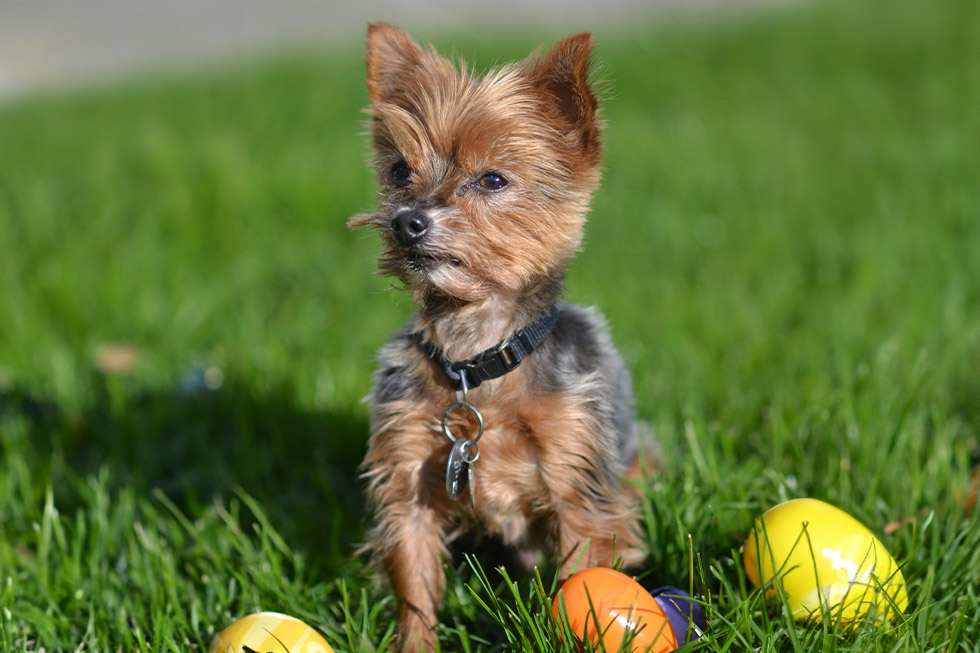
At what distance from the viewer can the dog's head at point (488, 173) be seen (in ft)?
8.99

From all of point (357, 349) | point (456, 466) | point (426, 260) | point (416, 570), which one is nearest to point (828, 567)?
point (456, 466)

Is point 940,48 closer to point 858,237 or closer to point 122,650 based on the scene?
point 858,237

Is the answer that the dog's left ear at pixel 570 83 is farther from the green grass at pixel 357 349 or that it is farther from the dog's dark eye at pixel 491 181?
the green grass at pixel 357 349

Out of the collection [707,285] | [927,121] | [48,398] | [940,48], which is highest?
[940,48]

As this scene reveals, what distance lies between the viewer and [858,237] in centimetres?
676

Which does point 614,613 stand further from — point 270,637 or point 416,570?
point 270,637

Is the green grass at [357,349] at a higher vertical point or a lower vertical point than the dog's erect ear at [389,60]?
lower

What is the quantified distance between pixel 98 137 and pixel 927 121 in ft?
29.8

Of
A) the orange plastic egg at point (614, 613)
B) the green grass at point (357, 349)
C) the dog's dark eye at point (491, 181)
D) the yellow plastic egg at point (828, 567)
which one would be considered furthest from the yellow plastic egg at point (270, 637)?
the dog's dark eye at point (491, 181)

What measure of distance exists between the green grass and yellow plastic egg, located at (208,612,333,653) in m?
0.20

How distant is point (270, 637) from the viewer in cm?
257

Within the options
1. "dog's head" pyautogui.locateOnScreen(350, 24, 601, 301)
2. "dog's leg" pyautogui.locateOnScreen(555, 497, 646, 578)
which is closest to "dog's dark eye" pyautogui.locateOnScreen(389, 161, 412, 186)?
"dog's head" pyautogui.locateOnScreen(350, 24, 601, 301)

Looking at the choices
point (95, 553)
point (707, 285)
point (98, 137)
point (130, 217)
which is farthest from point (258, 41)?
point (95, 553)

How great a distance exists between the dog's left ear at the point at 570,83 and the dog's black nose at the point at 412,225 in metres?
0.67
